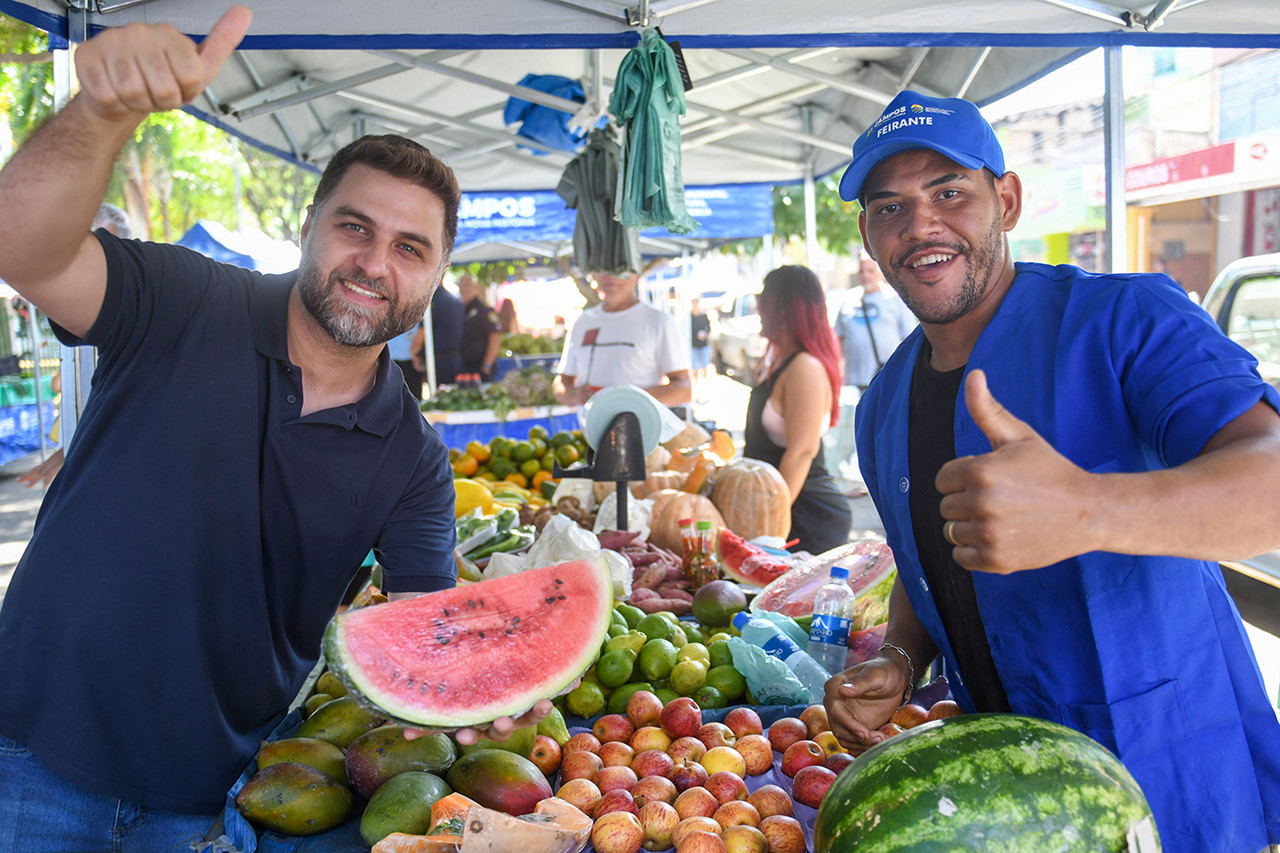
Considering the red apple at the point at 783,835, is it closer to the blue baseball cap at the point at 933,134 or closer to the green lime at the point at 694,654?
the green lime at the point at 694,654

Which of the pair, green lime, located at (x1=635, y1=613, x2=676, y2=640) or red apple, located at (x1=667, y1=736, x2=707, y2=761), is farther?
green lime, located at (x1=635, y1=613, x2=676, y2=640)

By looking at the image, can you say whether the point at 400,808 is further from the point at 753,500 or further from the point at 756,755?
the point at 753,500

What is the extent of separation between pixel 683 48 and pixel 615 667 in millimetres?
3348

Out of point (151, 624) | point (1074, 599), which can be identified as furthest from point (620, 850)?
point (151, 624)

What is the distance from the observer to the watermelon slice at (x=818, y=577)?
116 inches

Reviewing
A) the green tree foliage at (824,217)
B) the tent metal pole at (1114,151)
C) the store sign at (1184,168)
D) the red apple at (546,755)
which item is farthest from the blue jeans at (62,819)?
the green tree foliage at (824,217)

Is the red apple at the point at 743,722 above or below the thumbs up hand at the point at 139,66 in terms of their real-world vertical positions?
below

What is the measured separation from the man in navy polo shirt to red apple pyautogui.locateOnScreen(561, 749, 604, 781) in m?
0.28

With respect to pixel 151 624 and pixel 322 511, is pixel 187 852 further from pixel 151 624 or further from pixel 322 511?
pixel 322 511

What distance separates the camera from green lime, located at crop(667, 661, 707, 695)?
242cm

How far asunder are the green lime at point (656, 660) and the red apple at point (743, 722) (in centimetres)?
25

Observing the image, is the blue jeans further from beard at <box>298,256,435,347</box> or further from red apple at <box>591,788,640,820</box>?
beard at <box>298,256,435,347</box>

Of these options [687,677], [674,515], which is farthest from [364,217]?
[674,515]

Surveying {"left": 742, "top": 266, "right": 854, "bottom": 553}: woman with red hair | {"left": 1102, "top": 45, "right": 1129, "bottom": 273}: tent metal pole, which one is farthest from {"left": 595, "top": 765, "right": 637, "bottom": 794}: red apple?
{"left": 1102, "top": 45, "right": 1129, "bottom": 273}: tent metal pole
